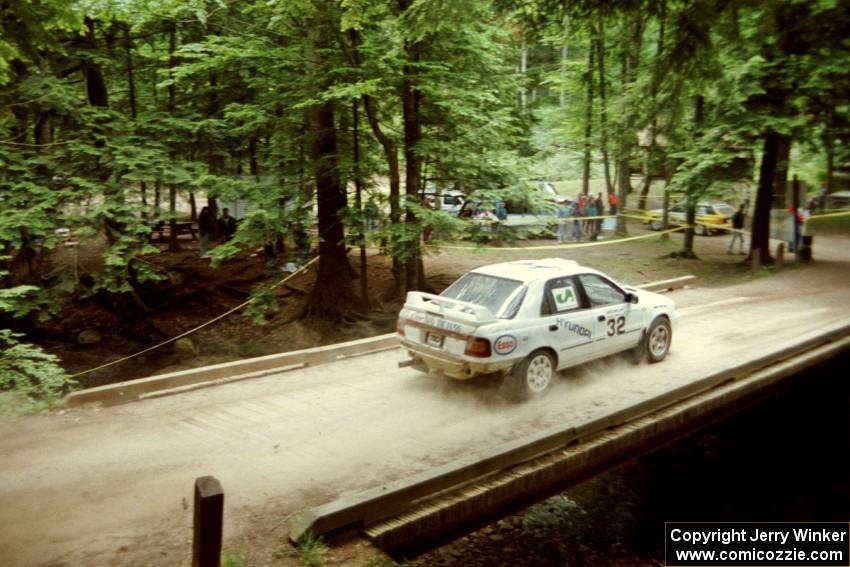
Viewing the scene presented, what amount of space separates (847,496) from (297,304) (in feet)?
47.8

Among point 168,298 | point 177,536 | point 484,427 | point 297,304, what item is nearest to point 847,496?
point 484,427

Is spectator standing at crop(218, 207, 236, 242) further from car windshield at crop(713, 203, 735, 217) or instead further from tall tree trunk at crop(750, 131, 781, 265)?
car windshield at crop(713, 203, 735, 217)

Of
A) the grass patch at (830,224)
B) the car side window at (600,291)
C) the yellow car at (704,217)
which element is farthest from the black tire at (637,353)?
the grass patch at (830,224)

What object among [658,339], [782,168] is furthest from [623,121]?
[658,339]

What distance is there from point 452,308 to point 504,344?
883mm

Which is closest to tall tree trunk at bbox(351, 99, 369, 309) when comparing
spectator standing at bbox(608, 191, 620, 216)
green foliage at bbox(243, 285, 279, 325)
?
green foliage at bbox(243, 285, 279, 325)

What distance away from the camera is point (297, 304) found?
20.1m

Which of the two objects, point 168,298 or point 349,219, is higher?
point 349,219

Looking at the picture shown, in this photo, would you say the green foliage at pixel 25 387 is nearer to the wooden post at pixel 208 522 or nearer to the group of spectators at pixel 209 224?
the wooden post at pixel 208 522

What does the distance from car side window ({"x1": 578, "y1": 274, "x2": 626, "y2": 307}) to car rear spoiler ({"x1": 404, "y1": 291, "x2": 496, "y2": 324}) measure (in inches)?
77.2

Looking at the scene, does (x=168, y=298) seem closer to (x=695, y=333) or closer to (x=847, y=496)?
(x=695, y=333)

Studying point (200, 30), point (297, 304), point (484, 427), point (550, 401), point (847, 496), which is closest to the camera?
point (484, 427)

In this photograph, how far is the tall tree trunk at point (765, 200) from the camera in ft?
71.6

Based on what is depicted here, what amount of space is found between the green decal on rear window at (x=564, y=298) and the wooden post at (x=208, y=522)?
5.94m
